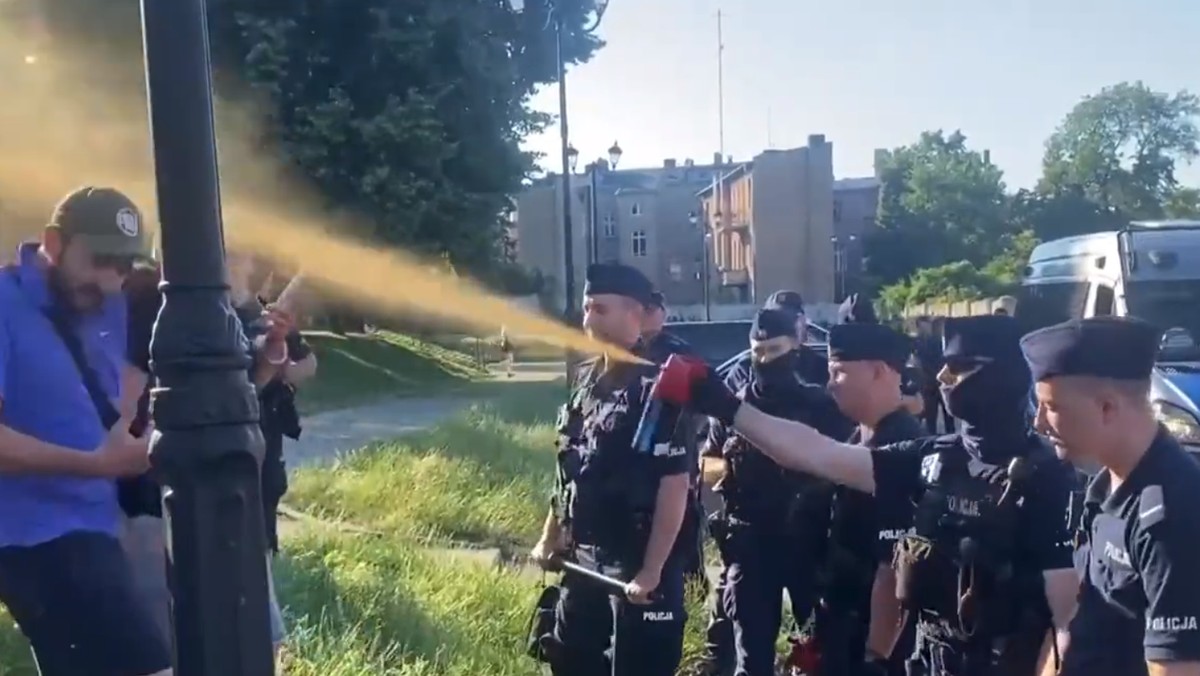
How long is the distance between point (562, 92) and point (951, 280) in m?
29.3

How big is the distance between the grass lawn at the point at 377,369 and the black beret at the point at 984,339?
56.4 feet

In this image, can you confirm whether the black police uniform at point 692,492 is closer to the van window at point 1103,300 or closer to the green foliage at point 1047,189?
the van window at point 1103,300

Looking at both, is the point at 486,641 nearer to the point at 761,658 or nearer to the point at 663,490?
the point at 761,658

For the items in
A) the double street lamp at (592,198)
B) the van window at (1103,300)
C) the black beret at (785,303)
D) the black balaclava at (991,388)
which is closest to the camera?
the black balaclava at (991,388)

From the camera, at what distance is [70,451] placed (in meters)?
3.15

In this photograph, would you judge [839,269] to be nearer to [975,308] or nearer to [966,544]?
[975,308]

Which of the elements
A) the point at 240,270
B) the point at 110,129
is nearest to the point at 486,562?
the point at 240,270

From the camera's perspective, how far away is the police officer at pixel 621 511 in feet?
13.5

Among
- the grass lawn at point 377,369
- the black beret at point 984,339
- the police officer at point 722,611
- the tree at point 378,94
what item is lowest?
the grass lawn at point 377,369

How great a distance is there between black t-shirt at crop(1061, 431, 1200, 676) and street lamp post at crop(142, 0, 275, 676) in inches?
69.7

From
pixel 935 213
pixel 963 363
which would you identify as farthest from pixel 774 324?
pixel 935 213

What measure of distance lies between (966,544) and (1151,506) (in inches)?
32.8

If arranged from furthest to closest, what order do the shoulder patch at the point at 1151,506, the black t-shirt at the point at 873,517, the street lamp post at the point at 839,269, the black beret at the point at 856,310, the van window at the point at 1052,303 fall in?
the street lamp post at the point at 839,269 < the van window at the point at 1052,303 < the black beret at the point at 856,310 < the black t-shirt at the point at 873,517 < the shoulder patch at the point at 1151,506

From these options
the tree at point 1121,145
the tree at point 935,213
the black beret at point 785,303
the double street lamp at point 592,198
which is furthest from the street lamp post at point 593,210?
the tree at point 1121,145
